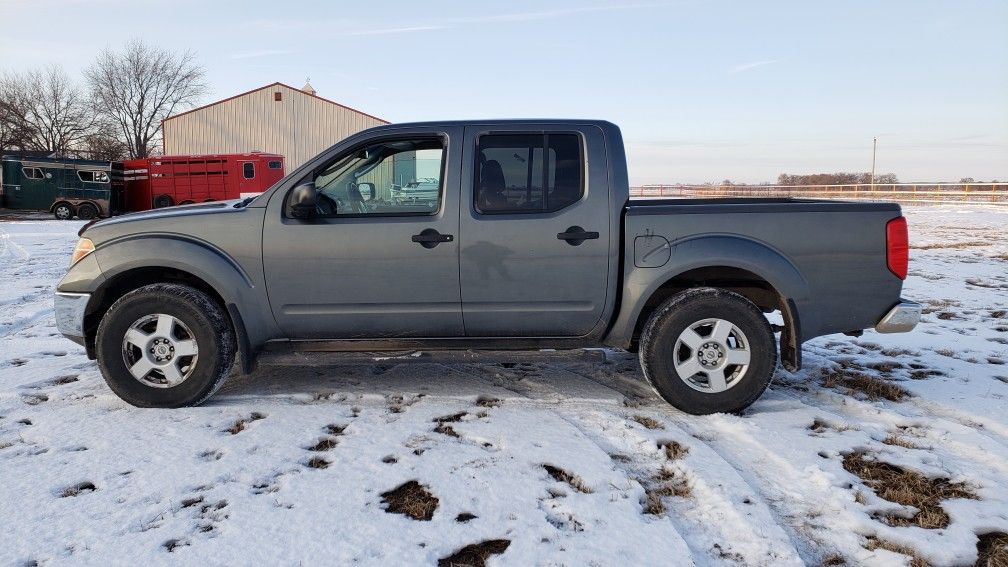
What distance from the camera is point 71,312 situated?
154 inches

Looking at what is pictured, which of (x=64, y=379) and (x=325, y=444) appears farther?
(x=64, y=379)

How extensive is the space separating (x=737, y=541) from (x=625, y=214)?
79.7 inches

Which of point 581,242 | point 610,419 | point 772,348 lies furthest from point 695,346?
point 581,242

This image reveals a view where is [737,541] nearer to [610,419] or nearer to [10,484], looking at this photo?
[610,419]

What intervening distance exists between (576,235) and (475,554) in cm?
206

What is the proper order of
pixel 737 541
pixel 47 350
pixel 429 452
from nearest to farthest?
1. pixel 737 541
2. pixel 429 452
3. pixel 47 350

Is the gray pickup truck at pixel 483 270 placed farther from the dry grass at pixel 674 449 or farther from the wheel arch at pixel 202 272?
the dry grass at pixel 674 449

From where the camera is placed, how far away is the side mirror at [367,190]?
3953 millimetres

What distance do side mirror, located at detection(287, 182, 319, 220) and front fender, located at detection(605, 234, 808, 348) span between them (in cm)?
192

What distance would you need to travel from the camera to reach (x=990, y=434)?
11.5ft

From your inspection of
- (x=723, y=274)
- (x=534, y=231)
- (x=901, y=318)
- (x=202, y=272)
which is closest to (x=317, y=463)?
(x=202, y=272)

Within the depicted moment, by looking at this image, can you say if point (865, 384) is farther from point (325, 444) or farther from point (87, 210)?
point (87, 210)

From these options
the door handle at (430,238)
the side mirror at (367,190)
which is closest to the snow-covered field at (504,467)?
the door handle at (430,238)

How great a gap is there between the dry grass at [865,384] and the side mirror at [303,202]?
3645 mm
